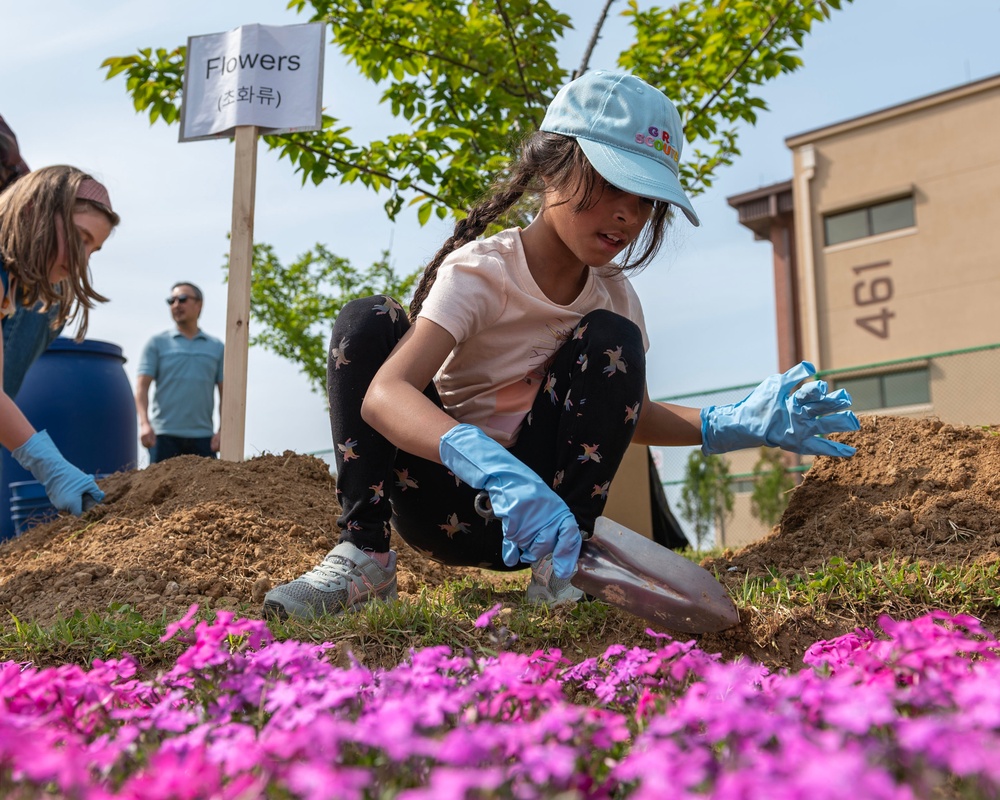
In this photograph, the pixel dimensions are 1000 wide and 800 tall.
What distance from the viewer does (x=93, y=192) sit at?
9.97ft

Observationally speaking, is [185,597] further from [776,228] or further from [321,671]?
[776,228]

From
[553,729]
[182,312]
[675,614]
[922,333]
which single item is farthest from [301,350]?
[922,333]

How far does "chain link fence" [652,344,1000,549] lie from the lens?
7.78 m

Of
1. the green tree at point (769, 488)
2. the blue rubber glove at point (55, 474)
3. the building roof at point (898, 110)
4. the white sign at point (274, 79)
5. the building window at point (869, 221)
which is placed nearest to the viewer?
the blue rubber glove at point (55, 474)

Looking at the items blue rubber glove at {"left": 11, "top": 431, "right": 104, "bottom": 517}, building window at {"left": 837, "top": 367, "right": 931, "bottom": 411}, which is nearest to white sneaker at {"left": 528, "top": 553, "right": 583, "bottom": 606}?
blue rubber glove at {"left": 11, "top": 431, "right": 104, "bottom": 517}

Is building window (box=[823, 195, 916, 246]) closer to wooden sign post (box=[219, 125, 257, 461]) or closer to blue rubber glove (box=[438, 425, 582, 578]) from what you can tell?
wooden sign post (box=[219, 125, 257, 461])

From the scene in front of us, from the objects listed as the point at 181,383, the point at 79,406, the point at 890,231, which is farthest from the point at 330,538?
the point at 890,231

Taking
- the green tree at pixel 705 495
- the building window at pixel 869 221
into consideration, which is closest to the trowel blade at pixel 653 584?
the green tree at pixel 705 495

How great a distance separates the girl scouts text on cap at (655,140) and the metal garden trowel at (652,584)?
842 millimetres

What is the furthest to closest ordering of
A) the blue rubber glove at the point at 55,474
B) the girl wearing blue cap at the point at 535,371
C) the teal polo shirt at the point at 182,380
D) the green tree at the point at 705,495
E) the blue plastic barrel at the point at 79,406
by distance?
the green tree at the point at 705,495
the teal polo shirt at the point at 182,380
the blue plastic barrel at the point at 79,406
the blue rubber glove at the point at 55,474
the girl wearing blue cap at the point at 535,371

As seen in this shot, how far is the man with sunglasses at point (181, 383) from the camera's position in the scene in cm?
529

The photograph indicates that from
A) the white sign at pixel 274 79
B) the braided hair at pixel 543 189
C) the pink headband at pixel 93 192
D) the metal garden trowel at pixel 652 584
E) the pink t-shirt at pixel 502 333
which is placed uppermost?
the white sign at pixel 274 79

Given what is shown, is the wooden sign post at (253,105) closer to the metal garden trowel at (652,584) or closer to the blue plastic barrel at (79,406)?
the blue plastic barrel at (79,406)

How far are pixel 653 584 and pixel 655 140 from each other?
95 cm
